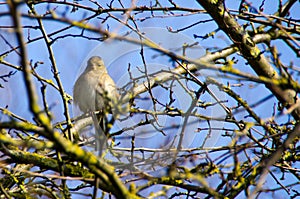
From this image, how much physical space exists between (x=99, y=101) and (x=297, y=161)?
2.00 metres

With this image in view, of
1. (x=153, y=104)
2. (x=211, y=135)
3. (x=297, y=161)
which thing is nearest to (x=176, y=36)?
(x=153, y=104)

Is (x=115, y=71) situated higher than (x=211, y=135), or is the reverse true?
(x=115, y=71)

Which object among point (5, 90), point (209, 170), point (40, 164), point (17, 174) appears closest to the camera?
point (209, 170)

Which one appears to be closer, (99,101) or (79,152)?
(79,152)

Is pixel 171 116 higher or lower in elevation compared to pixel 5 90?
lower

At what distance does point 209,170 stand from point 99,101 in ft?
8.08

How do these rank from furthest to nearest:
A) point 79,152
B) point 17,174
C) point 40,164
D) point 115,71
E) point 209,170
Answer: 1. point 115,71
2. point 17,174
3. point 40,164
4. point 209,170
5. point 79,152

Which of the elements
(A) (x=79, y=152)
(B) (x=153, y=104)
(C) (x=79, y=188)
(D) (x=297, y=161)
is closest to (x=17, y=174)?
(C) (x=79, y=188)

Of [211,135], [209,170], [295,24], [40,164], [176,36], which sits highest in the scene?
[176,36]

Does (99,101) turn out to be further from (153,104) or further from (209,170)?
(209,170)

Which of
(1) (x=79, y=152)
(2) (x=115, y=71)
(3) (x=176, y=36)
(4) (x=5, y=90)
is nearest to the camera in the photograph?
(1) (x=79, y=152)

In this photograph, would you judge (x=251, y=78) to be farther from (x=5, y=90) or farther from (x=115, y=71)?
(x=5, y=90)

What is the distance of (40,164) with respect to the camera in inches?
118

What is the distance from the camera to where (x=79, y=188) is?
11.3ft
